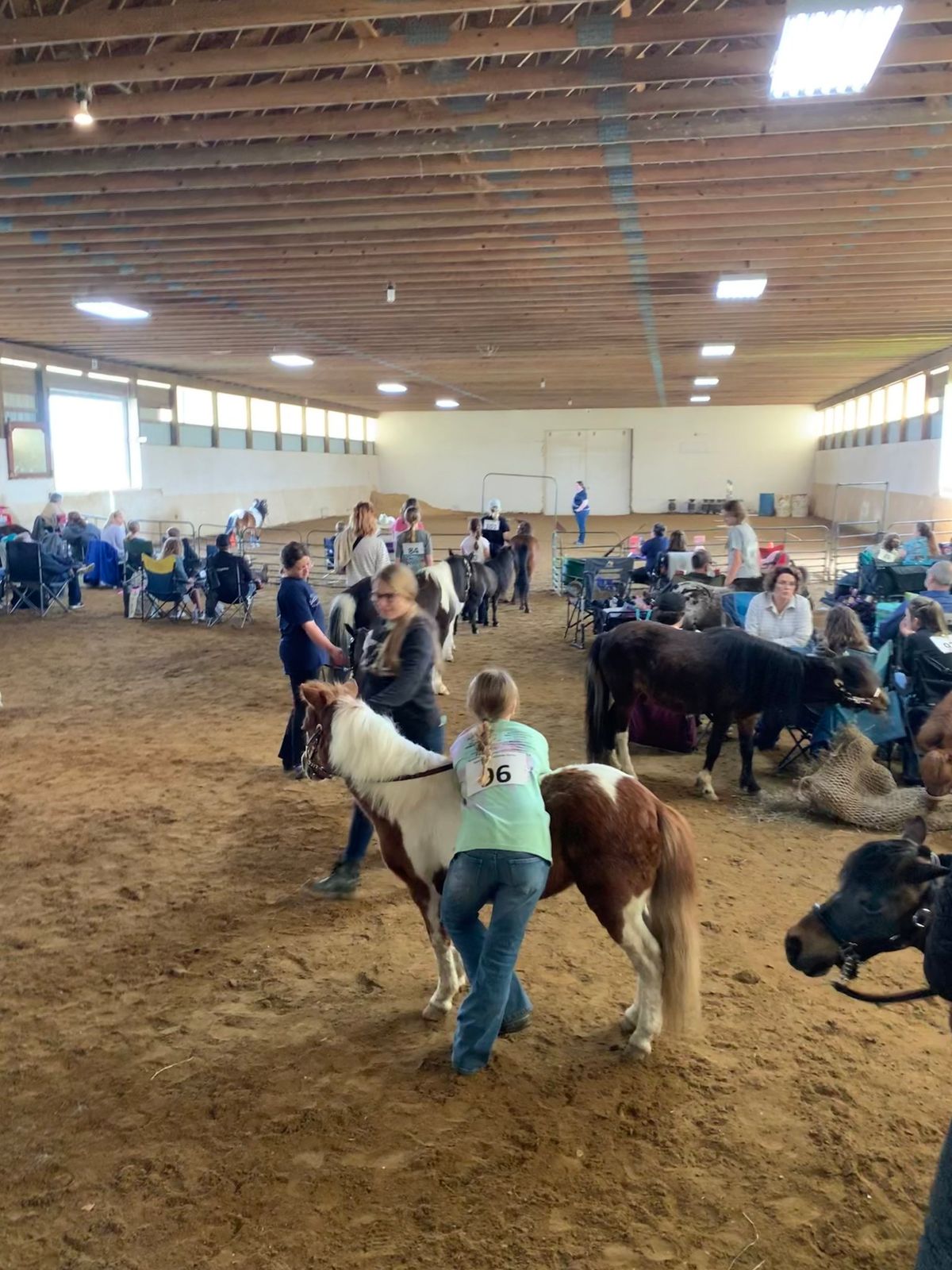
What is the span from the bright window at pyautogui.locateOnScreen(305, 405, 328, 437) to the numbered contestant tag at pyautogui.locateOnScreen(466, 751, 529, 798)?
84.5 ft

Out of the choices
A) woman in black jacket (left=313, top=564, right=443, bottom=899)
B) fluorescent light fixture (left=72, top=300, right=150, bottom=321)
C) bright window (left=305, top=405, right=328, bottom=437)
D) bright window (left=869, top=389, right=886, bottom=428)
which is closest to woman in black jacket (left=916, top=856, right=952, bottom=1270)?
woman in black jacket (left=313, top=564, right=443, bottom=899)

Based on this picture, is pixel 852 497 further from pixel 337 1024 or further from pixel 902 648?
pixel 337 1024

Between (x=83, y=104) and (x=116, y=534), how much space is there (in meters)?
10.4

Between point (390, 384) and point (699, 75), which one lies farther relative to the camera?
point (390, 384)

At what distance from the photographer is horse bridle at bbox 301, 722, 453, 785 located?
3.14 metres

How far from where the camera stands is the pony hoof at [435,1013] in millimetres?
3250

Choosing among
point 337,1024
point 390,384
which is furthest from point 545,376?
point 337,1024

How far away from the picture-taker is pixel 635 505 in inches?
1176

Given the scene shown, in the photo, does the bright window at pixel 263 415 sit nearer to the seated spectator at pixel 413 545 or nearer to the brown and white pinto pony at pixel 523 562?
the brown and white pinto pony at pixel 523 562

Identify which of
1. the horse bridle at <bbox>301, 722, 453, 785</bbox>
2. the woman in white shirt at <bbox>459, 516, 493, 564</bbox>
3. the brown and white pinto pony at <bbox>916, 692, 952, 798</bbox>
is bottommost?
the brown and white pinto pony at <bbox>916, 692, 952, 798</bbox>

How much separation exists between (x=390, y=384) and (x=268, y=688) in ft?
48.4

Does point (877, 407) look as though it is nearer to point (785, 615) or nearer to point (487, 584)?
point (487, 584)

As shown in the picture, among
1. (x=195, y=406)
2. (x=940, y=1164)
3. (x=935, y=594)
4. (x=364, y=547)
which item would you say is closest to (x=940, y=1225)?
(x=940, y=1164)

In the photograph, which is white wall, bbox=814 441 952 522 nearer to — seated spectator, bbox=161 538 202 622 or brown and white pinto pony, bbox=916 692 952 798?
brown and white pinto pony, bbox=916 692 952 798
